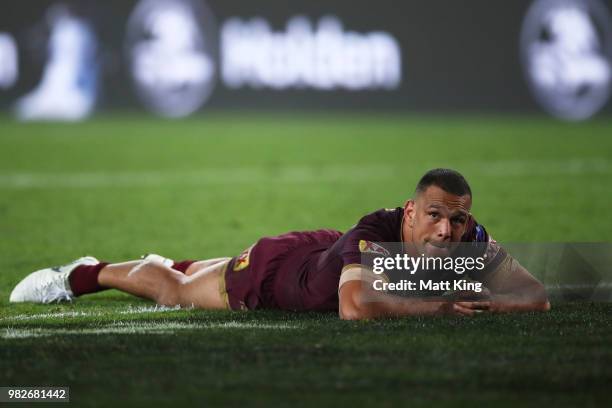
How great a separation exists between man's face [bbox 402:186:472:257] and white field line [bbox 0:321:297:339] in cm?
70

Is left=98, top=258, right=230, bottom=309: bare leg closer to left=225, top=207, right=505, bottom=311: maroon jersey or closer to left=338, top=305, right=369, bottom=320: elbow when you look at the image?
left=225, top=207, right=505, bottom=311: maroon jersey

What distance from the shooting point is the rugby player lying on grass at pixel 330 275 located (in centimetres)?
498

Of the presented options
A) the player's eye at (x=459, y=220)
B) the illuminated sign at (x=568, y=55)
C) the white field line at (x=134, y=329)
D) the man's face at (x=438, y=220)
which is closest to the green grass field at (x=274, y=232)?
the white field line at (x=134, y=329)

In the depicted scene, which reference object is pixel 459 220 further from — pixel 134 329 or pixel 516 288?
pixel 134 329

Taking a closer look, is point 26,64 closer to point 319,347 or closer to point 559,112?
point 559,112

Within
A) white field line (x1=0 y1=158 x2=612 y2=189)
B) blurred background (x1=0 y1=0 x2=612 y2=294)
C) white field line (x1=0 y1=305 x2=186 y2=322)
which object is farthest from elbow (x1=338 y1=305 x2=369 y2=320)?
white field line (x1=0 y1=158 x2=612 y2=189)

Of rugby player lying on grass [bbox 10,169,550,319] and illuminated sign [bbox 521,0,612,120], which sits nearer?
rugby player lying on grass [bbox 10,169,550,319]

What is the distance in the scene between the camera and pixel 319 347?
4.48 metres

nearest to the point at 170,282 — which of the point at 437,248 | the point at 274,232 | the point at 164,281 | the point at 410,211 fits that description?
the point at 164,281

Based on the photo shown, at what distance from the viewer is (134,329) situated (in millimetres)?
4977

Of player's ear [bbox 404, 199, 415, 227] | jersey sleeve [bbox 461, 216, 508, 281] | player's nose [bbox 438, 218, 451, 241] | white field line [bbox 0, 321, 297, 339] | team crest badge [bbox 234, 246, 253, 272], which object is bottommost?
white field line [bbox 0, 321, 297, 339]

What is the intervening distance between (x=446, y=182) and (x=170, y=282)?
1.73m

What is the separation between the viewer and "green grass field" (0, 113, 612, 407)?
3959 millimetres

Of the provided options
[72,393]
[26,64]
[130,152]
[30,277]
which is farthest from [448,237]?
[26,64]
